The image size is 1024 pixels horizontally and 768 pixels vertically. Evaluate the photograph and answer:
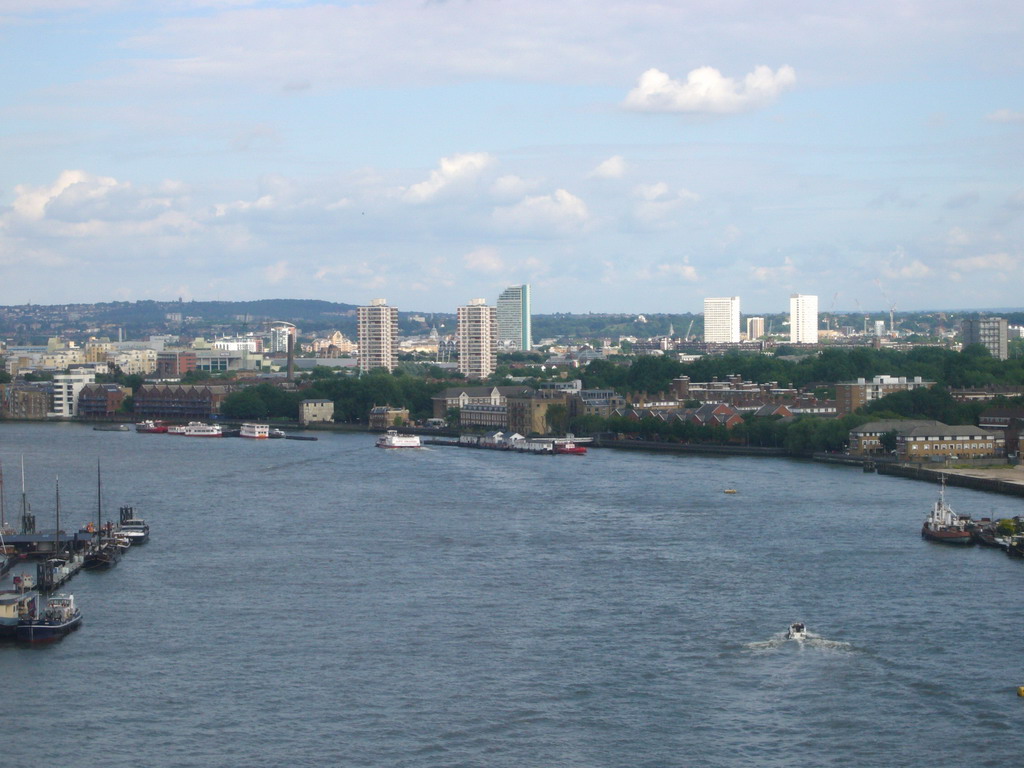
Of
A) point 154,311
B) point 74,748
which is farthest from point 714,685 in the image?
point 154,311

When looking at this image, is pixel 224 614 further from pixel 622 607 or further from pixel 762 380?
pixel 762 380

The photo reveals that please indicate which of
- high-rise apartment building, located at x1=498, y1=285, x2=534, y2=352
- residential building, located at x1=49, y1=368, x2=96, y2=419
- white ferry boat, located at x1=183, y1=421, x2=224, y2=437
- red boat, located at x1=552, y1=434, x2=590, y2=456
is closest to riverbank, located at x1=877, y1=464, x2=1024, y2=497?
red boat, located at x1=552, y1=434, x2=590, y2=456

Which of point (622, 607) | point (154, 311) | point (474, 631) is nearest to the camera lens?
point (474, 631)

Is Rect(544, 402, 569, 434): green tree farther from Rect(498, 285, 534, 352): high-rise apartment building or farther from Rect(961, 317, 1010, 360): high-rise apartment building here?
Rect(498, 285, 534, 352): high-rise apartment building

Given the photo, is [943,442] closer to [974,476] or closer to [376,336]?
[974,476]

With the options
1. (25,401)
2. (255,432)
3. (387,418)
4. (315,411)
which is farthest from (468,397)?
(25,401)

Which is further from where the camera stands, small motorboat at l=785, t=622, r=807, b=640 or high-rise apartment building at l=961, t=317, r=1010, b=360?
high-rise apartment building at l=961, t=317, r=1010, b=360
